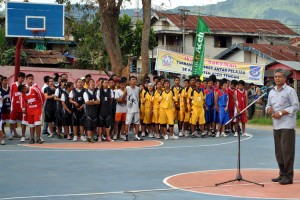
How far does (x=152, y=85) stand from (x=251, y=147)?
15.6 ft

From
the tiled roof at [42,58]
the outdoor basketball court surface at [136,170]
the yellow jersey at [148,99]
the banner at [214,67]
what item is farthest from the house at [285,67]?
the outdoor basketball court surface at [136,170]

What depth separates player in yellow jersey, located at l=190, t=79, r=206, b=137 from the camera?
23.8 m

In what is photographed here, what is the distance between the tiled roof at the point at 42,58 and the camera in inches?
1976

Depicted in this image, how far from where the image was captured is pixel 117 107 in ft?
73.6

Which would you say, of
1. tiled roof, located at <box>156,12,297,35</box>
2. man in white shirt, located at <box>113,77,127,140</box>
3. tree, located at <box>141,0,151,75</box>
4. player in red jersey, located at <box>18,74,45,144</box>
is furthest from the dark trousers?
tiled roof, located at <box>156,12,297,35</box>

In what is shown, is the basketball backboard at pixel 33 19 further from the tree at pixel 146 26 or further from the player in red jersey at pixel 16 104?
the tree at pixel 146 26

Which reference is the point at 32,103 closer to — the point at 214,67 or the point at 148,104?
the point at 148,104

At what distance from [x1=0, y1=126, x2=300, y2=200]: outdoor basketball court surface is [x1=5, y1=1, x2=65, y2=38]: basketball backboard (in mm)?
6505

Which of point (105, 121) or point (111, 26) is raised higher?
point (111, 26)

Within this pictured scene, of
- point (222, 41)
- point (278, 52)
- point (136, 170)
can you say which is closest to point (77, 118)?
point (136, 170)

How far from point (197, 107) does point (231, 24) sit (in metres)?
48.1

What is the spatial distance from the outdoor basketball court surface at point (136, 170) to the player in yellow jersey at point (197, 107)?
2246mm

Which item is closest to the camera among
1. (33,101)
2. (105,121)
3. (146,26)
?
(33,101)

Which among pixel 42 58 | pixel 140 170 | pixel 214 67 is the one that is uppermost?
pixel 42 58
